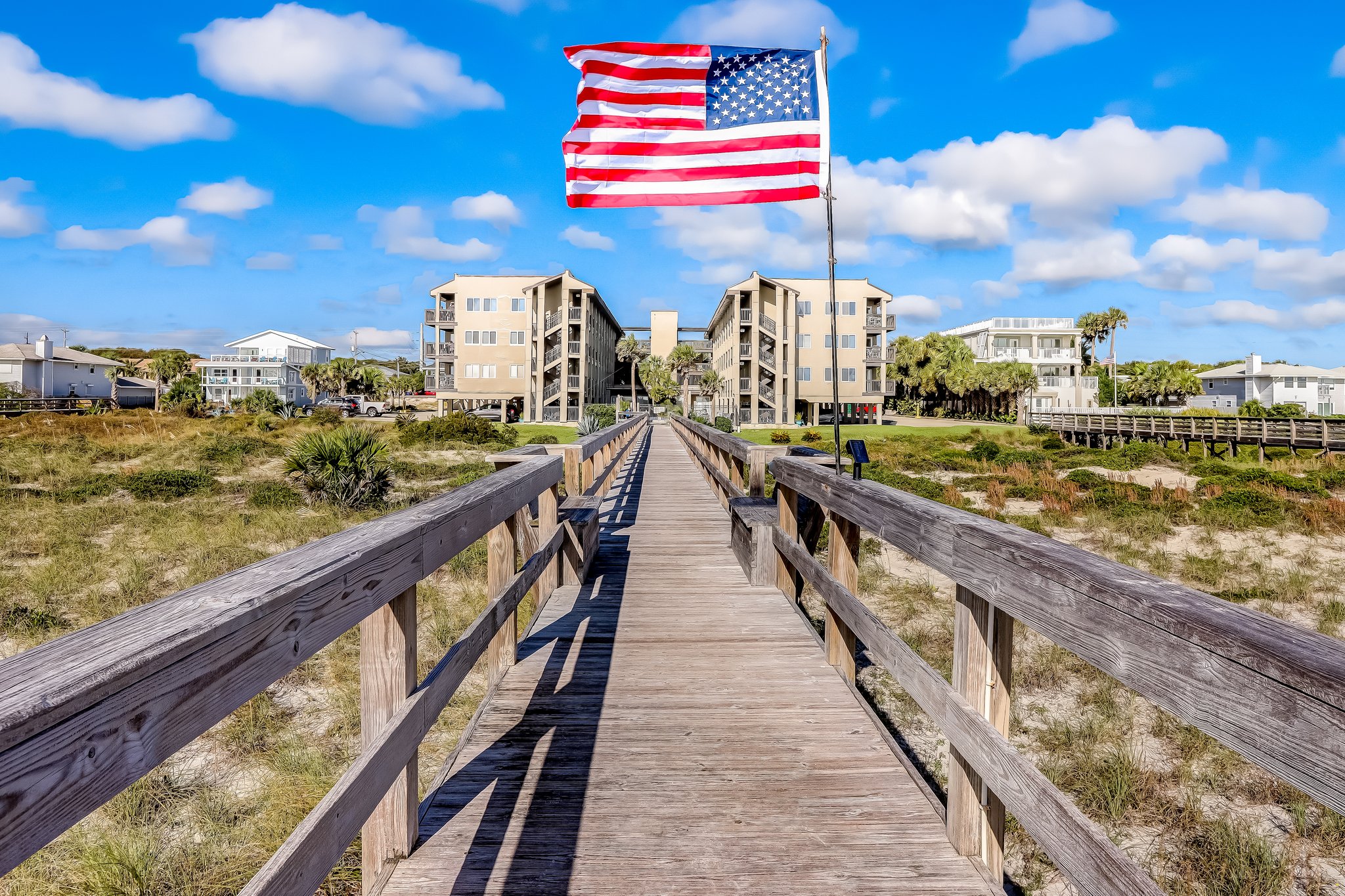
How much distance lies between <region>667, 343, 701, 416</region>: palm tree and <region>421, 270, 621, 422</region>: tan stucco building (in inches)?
517

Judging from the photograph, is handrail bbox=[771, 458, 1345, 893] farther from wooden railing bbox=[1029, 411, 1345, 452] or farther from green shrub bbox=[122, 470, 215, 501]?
wooden railing bbox=[1029, 411, 1345, 452]

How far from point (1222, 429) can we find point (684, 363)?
4307 cm

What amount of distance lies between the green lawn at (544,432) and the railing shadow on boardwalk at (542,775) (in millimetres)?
26021

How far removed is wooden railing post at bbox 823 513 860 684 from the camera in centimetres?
390

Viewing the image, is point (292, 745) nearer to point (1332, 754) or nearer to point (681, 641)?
point (681, 641)

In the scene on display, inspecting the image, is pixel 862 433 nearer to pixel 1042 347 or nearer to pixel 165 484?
pixel 165 484

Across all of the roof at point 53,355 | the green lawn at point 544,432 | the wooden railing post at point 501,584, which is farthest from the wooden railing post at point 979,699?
the roof at point 53,355

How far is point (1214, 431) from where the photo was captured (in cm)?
3312

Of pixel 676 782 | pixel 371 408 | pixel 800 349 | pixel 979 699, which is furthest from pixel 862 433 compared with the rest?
pixel 979 699

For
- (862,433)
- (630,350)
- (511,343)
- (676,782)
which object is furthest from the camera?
(630,350)

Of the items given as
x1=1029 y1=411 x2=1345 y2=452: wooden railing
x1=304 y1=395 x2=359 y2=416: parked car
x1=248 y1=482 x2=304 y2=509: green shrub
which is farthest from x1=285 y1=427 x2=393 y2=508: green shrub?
x1=304 y1=395 x2=359 y2=416: parked car

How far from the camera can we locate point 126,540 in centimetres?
1052

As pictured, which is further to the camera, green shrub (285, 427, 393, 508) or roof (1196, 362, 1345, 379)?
roof (1196, 362, 1345, 379)

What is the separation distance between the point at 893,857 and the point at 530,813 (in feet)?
4.35
